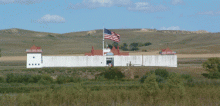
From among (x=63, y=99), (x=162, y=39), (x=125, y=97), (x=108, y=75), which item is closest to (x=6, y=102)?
(x=63, y=99)

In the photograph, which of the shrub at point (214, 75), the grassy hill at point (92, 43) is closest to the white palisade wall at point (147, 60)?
the shrub at point (214, 75)

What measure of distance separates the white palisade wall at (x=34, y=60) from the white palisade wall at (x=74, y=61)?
93 centimetres

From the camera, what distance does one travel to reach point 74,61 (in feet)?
166

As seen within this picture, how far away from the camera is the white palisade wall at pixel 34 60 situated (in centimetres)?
4931

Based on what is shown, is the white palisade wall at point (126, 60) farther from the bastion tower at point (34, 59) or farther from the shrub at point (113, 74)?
the bastion tower at point (34, 59)

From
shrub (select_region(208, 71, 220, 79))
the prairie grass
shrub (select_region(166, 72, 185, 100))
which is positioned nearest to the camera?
the prairie grass

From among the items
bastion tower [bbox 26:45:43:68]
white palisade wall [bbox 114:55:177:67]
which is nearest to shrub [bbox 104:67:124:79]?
white palisade wall [bbox 114:55:177:67]

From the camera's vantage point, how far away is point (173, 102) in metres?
13.3

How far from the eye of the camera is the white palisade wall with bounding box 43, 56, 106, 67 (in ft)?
164

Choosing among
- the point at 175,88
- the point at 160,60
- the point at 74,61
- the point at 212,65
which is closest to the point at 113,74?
the point at 212,65

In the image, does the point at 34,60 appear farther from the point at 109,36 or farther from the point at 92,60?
the point at 109,36

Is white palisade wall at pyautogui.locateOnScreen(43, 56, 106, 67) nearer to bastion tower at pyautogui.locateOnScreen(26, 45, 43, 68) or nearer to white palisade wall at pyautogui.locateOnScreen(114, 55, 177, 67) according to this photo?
bastion tower at pyautogui.locateOnScreen(26, 45, 43, 68)

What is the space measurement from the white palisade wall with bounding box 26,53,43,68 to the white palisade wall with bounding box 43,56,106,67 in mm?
934

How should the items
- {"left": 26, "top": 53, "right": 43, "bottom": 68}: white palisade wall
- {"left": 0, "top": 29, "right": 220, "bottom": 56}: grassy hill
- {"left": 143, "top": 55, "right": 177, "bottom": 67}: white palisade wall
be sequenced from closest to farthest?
{"left": 26, "top": 53, "right": 43, "bottom": 68}: white palisade wall < {"left": 143, "top": 55, "right": 177, "bottom": 67}: white palisade wall < {"left": 0, "top": 29, "right": 220, "bottom": 56}: grassy hill
